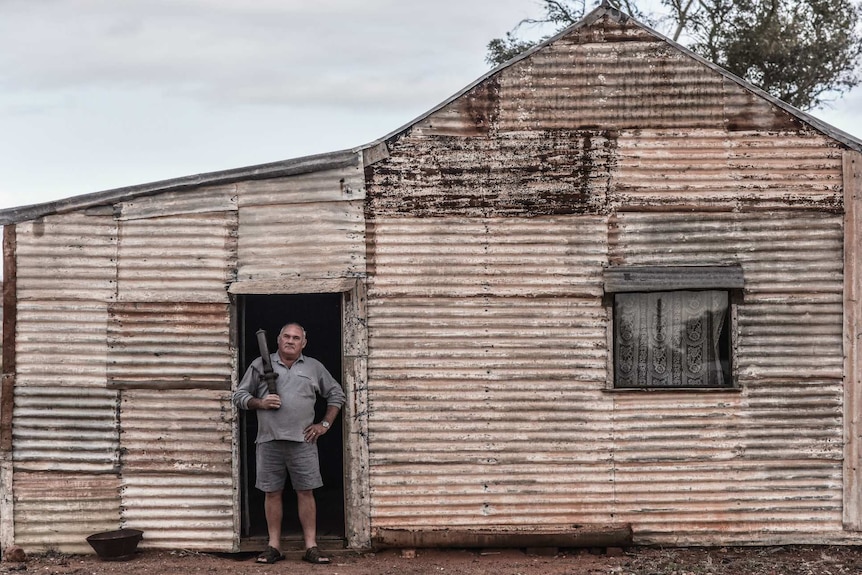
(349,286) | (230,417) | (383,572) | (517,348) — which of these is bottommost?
(383,572)

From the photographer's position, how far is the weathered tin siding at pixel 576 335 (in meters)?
8.08

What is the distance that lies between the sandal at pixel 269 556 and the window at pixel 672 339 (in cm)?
315

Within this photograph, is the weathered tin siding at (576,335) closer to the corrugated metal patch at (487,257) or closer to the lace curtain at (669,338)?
the corrugated metal patch at (487,257)

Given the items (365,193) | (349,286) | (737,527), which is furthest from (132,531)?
(737,527)

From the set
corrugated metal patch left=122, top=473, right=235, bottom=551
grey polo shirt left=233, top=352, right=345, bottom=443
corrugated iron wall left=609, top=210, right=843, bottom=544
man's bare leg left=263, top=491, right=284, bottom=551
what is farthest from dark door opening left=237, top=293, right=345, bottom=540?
corrugated iron wall left=609, top=210, right=843, bottom=544

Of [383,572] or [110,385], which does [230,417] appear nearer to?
[110,385]

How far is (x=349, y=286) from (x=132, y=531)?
2733 mm

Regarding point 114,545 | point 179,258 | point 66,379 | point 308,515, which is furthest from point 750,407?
point 66,379

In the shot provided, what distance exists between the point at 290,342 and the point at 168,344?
1.11m

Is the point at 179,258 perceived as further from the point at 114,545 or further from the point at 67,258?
the point at 114,545

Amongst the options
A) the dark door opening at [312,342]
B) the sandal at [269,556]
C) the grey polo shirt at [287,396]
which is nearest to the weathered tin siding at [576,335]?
the grey polo shirt at [287,396]

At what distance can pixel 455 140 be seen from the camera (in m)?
8.10

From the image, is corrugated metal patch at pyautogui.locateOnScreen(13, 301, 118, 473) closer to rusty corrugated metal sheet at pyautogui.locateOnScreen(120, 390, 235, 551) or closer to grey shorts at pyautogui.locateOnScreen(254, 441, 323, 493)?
rusty corrugated metal sheet at pyautogui.locateOnScreen(120, 390, 235, 551)

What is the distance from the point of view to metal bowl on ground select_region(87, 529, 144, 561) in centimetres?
777
